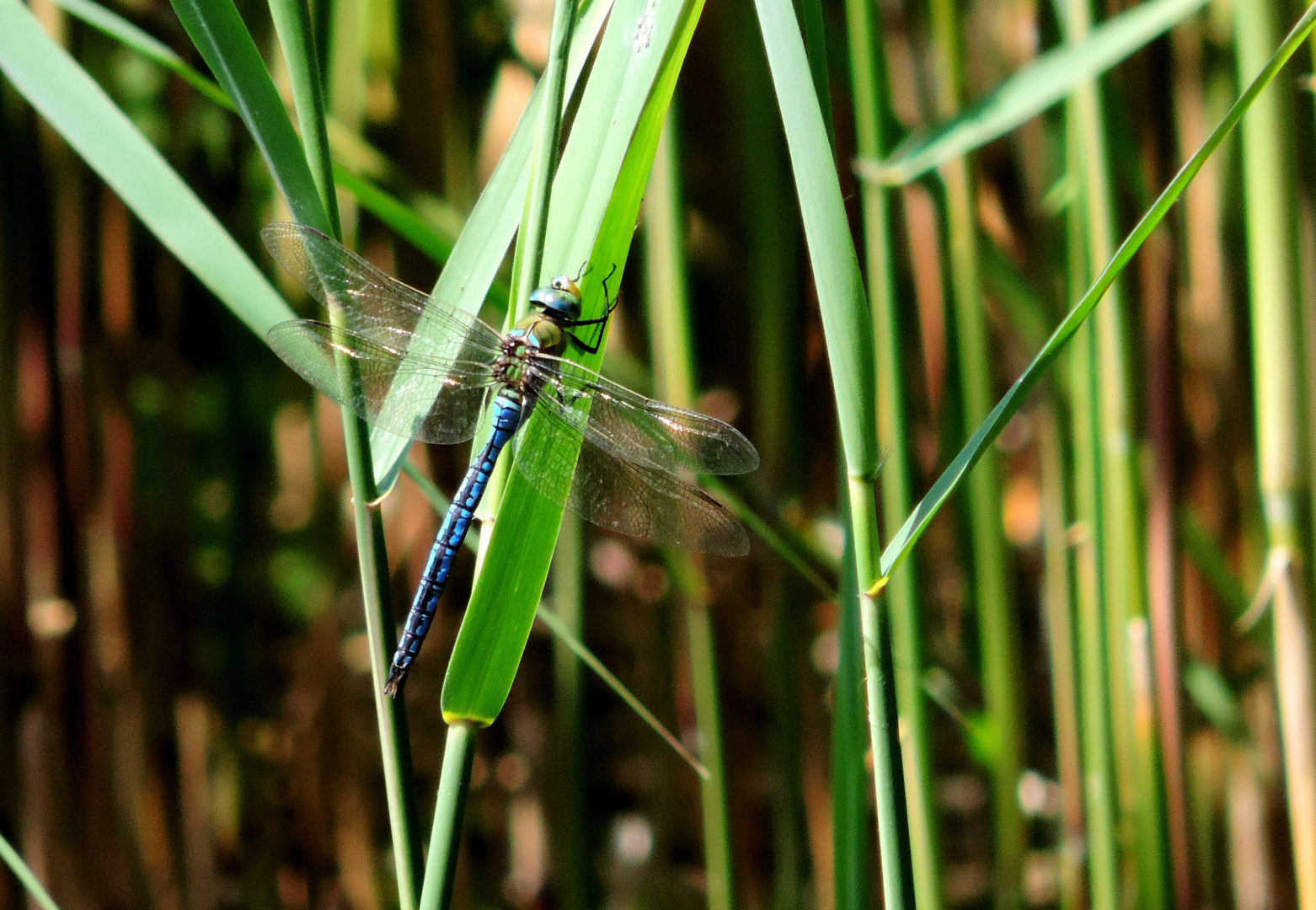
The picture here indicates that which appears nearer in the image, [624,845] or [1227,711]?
→ [1227,711]

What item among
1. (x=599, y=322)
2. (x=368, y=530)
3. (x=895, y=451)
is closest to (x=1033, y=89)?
(x=895, y=451)

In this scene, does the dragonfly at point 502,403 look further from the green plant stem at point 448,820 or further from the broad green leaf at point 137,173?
the green plant stem at point 448,820

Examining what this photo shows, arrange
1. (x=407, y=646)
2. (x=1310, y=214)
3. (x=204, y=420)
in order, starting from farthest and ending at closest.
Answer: (x=204, y=420)
(x=1310, y=214)
(x=407, y=646)

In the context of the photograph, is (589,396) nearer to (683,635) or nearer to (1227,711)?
(683,635)

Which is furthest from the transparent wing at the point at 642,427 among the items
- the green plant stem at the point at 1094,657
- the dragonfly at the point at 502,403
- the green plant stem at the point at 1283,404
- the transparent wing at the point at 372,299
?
the green plant stem at the point at 1283,404

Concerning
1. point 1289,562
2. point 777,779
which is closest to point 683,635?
point 777,779

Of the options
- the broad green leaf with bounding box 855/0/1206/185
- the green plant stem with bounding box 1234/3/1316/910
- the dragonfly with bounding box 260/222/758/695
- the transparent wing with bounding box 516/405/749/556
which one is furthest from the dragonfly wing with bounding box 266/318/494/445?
the green plant stem with bounding box 1234/3/1316/910
